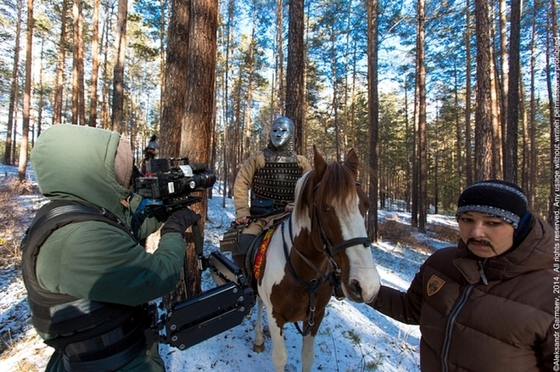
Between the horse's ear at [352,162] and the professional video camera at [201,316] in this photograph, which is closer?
the professional video camera at [201,316]

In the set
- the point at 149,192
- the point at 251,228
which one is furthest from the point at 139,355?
the point at 251,228

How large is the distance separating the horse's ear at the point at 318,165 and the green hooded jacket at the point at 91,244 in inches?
51.4

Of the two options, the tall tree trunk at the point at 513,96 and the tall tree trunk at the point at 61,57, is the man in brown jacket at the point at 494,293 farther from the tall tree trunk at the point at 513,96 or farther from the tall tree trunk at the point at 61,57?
the tall tree trunk at the point at 61,57

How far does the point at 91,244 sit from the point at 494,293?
6.49 ft

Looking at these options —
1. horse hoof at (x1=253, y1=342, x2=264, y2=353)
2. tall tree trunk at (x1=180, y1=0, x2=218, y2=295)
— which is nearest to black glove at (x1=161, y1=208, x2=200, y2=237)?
tall tree trunk at (x1=180, y1=0, x2=218, y2=295)

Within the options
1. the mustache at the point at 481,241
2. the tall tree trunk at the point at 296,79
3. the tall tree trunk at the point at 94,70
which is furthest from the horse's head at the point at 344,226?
the tall tree trunk at the point at 94,70

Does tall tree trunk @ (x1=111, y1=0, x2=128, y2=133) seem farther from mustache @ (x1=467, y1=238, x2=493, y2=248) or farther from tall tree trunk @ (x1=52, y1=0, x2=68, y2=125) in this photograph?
mustache @ (x1=467, y1=238, x2=493, y2=248)

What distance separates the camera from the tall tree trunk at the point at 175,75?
481cm

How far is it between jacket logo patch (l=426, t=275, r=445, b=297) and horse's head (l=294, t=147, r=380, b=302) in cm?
31

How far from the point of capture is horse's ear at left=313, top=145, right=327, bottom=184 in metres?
2.33

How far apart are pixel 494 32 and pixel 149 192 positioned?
74.4ft

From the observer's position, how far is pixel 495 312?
1336 millimetres

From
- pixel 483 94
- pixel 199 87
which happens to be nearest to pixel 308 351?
pixel 199 87

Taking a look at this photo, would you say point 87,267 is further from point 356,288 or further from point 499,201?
point 499,201
